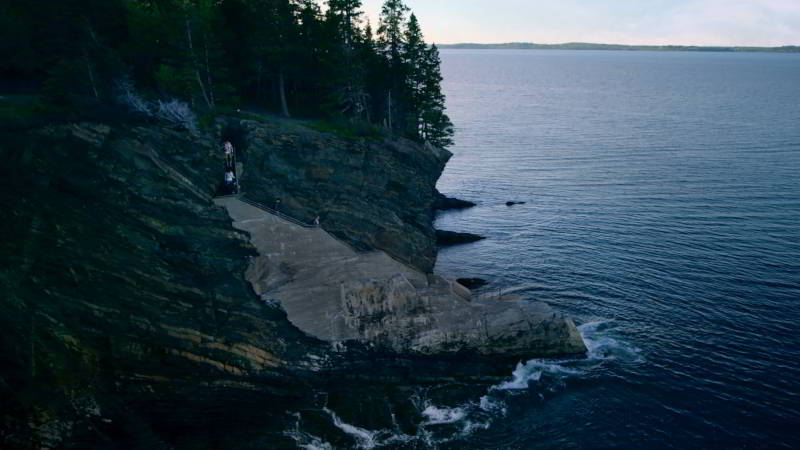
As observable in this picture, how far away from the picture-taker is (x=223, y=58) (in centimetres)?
5344

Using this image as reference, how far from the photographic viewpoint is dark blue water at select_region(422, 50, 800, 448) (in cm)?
2822

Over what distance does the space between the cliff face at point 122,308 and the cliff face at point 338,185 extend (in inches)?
270

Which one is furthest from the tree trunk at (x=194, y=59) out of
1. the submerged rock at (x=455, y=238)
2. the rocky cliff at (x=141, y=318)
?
the submerged rock at (x=455, y=238)

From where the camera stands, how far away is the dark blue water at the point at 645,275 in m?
28.2

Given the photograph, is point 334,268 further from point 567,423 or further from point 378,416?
point 567,423

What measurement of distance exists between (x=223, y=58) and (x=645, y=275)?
157 feet

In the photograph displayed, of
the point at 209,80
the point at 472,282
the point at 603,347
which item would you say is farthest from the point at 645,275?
the point at 209,80

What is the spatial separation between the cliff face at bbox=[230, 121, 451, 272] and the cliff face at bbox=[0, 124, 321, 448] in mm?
6857

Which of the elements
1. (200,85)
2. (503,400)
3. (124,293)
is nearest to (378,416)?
(503,400)

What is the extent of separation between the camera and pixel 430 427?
2788 cm

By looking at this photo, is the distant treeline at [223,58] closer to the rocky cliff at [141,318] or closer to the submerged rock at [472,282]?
the rocky cliff at [141,318]

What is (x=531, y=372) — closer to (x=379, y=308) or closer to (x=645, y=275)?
(x=379, y=308)

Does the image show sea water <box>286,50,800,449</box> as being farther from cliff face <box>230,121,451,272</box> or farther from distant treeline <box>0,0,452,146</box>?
distant treeline <box>0,0,452,146</box>

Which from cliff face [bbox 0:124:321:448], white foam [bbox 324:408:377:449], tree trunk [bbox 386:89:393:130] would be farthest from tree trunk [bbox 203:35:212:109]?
white foam [bbox 324:408:377:449]
